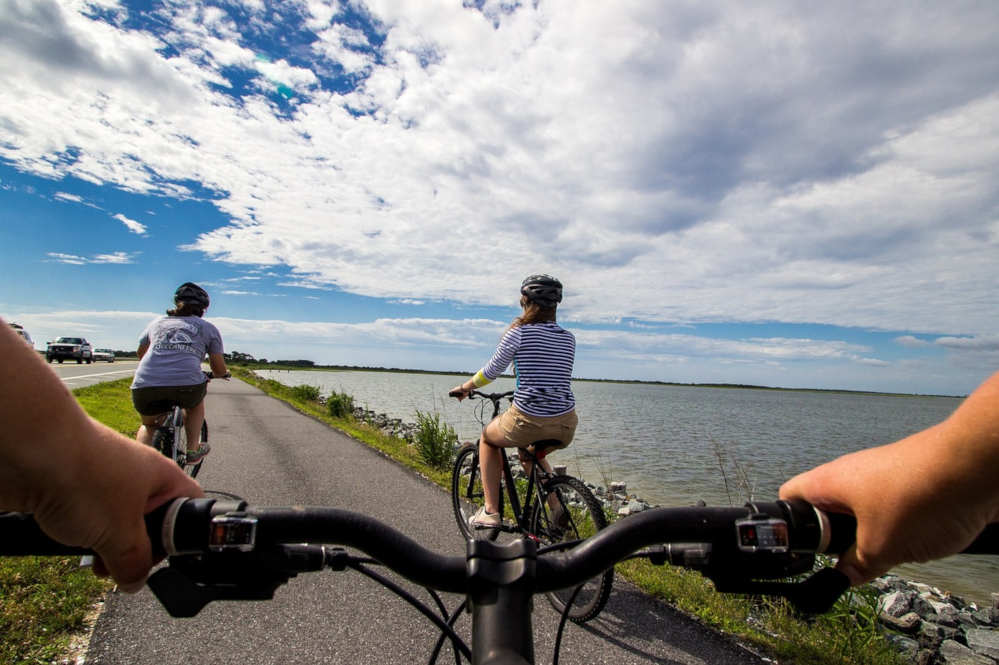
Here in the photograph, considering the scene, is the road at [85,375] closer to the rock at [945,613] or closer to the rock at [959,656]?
the rock at [959,656]

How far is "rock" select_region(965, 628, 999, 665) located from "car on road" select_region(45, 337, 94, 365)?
5703 centimetres

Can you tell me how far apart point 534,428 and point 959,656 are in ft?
12.2

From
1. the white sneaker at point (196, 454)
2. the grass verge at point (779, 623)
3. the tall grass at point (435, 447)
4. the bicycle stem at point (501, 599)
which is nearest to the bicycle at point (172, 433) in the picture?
the white sneaker at point (196, 454)

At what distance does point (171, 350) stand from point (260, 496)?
7.84ft

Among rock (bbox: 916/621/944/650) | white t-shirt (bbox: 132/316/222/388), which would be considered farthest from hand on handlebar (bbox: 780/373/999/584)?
white t-shirt (bbox: 132/316/222/388)

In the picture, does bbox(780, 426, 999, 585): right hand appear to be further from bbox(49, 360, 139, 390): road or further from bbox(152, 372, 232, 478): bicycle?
bbox(49, 360, 139, 390): road

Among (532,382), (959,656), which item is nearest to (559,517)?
(532,382)

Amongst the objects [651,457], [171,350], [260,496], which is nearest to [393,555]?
[171,350]

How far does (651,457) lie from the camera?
15.9m

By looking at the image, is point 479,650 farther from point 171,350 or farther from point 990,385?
point 171,350

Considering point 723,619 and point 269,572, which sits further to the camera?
point 723,619

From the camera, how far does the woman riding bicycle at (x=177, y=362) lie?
18.3ft

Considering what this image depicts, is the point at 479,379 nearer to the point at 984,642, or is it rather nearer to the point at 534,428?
the point at 534,428

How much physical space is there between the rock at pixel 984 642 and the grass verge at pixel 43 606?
6.77 metres
